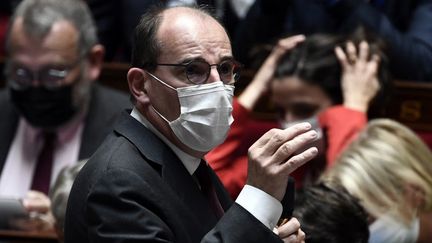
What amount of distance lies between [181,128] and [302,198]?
459 millimetres

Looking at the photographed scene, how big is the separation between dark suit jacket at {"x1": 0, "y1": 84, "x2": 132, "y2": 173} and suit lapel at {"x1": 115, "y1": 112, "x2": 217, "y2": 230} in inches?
43.0

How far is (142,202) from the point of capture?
130cm

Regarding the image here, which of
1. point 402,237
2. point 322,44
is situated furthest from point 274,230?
point 322,44

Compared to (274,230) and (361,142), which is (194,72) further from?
(361,142)

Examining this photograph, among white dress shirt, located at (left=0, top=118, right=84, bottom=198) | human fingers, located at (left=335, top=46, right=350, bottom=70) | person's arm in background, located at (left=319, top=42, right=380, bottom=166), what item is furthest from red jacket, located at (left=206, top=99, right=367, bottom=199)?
white dress shirt, located at (left=0, top=118, right=84, bottom=198)

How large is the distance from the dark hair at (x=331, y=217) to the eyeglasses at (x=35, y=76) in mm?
917

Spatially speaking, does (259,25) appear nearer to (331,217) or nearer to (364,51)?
(364,51)

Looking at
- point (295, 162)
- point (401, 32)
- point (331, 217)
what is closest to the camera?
point (295, 162)

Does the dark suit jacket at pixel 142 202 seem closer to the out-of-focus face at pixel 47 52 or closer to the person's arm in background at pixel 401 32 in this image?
the out-of-focus face at pixel 47 52

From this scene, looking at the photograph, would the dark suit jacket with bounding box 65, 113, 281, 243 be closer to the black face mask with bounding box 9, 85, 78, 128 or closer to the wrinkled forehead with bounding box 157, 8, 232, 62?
the wrinkled forehead with bounding box 157, 8, 232, 62

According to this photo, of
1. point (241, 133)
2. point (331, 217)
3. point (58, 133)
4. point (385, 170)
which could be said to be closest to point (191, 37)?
point (331, 217)

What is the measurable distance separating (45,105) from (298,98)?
60cm

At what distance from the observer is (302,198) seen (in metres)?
1.78

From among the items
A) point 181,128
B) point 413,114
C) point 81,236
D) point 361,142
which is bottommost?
point 413,114
